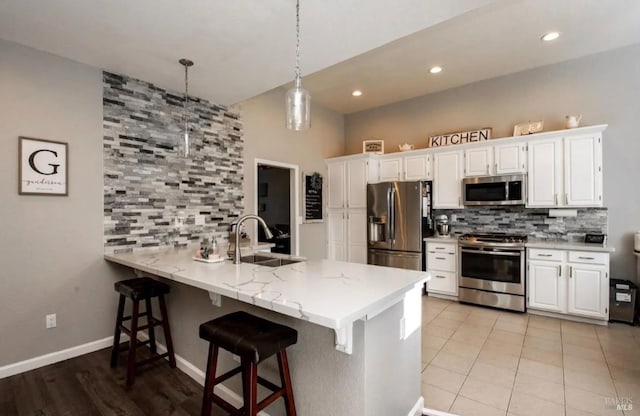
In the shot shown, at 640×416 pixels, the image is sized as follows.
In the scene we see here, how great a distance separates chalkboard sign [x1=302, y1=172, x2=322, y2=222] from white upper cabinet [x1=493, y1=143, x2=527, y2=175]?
2.66 m

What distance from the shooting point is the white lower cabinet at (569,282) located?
3280 mm

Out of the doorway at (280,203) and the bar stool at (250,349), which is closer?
the bar stool at (250,349)

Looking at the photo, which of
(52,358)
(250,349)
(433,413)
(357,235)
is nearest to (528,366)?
(433,413)

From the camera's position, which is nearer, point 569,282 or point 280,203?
point 569,282

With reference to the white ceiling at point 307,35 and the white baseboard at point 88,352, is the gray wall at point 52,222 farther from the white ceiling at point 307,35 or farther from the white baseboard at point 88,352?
the white ceiling at point 307,35

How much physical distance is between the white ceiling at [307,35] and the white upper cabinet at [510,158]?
1.09 m

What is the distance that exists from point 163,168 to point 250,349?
256 cm

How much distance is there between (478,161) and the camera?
419 cm

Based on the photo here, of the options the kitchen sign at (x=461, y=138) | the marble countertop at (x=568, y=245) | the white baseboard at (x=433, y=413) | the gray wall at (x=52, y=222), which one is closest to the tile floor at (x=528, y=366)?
the white baseboard at (x=433, y=413)

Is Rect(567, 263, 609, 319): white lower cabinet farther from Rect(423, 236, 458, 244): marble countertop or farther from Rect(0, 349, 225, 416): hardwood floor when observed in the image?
Rect(0, 349, 225, 416): hardwood floor

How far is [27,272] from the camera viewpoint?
2477 millimetres

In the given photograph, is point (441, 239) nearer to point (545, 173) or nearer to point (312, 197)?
point (545, 173)

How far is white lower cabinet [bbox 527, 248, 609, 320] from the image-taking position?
10.8ft

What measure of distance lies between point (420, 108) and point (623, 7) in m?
2.55
